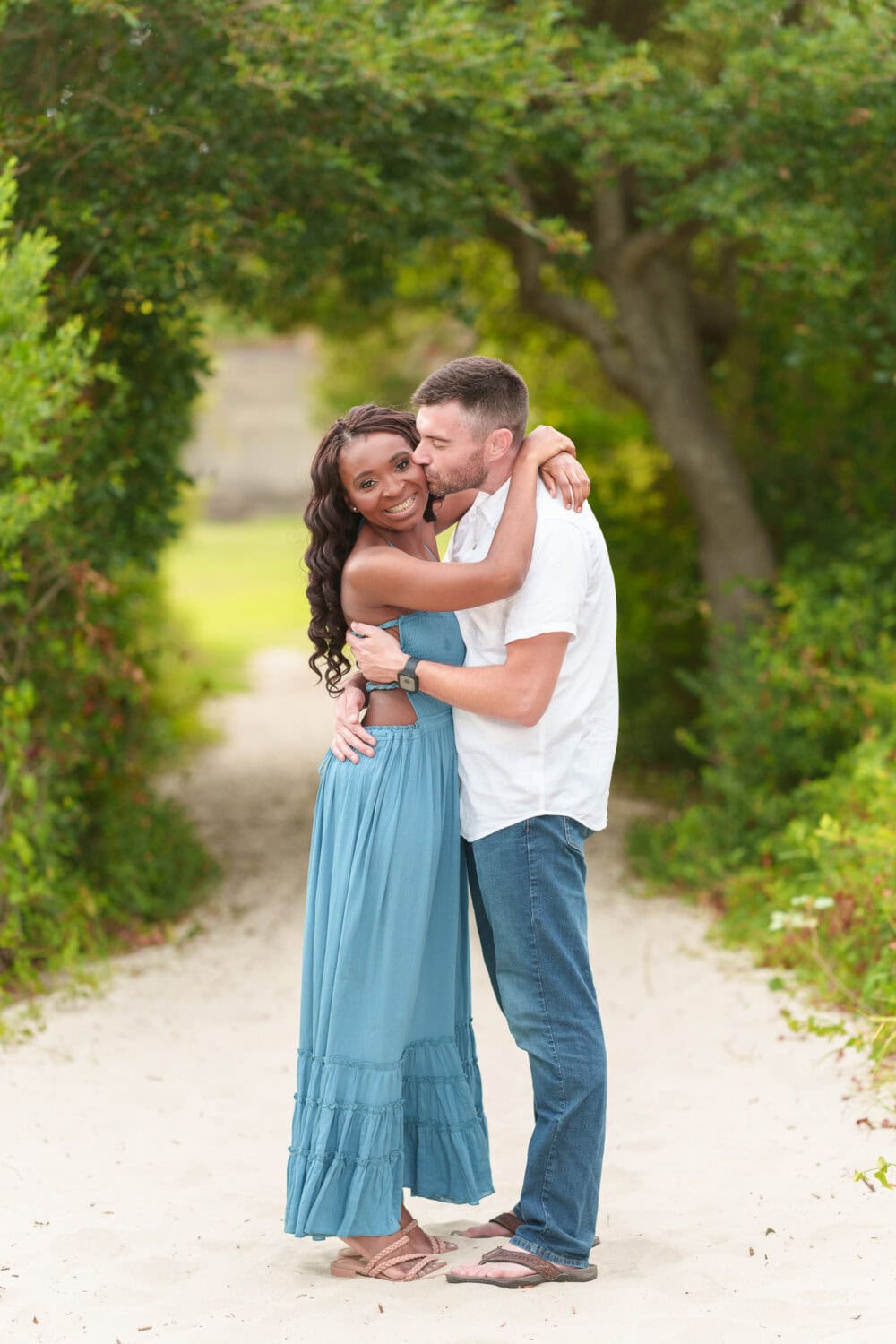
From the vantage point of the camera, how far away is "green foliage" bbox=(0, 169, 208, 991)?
4492 millimetres

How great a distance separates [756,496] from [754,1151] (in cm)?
445

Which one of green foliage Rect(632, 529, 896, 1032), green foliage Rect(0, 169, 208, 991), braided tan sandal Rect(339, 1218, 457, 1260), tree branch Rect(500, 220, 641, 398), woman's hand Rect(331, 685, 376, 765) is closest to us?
woman's hand Rect(331, 685, 376, 765)

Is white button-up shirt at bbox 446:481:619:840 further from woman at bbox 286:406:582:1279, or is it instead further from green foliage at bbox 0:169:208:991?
green foliage at bbox 0:169:208:991

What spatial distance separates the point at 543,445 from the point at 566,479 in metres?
0.11

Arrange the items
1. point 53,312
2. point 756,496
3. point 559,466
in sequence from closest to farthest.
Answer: point 559,466 < point 53,312 < point 756,496

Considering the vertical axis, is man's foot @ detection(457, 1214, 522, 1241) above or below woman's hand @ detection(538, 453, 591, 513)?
Result: below

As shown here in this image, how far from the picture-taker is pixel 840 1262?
3.05 m

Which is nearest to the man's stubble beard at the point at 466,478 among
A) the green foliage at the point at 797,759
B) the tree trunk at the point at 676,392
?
the green foliage at the point at 797,759

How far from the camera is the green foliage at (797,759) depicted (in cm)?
544

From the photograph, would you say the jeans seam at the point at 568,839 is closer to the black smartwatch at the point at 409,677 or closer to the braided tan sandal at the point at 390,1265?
the black smartwatch at the point at 409,677

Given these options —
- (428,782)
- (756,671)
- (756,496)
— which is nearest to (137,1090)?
(428,782)

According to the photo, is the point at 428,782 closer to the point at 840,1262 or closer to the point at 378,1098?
the point at 378,1098

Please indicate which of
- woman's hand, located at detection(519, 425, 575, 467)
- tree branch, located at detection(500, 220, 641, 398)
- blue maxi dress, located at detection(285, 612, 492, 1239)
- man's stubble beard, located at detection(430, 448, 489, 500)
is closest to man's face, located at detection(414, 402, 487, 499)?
man's stubble beard, located at detection(430, 448, 489, 500)

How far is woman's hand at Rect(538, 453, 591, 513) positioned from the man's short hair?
12 centimetres
